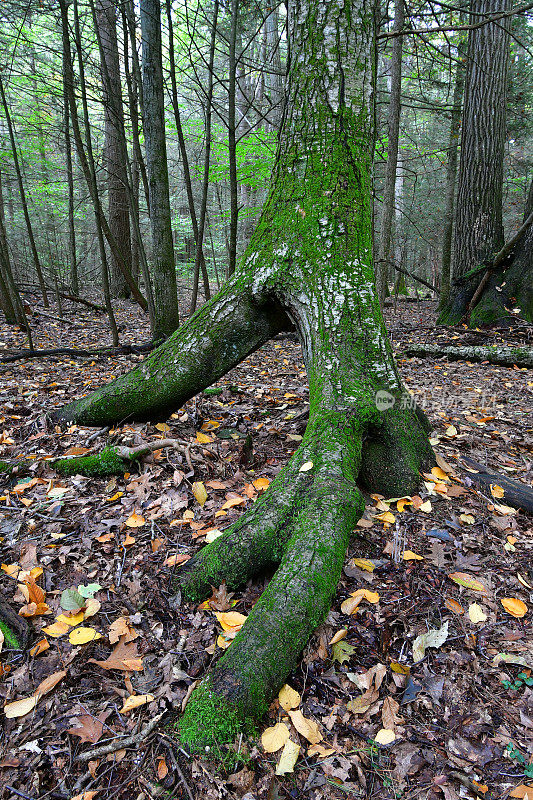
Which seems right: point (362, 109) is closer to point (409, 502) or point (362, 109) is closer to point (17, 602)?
point (409, 502)

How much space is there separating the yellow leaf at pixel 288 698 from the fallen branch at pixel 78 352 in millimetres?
5010

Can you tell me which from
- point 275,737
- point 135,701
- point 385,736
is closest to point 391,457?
point 385,736

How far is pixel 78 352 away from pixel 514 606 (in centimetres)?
559

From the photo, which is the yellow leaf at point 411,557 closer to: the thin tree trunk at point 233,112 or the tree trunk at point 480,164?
the thin tree trunk at point 233,112

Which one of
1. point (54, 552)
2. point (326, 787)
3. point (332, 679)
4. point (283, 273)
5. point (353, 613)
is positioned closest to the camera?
point (326, 787)

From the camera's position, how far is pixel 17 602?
196 centimetres

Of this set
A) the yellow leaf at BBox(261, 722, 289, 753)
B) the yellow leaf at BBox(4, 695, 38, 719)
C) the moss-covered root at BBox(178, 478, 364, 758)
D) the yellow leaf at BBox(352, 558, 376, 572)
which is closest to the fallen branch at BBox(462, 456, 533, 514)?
the yellow leaf at BBox(352, 558, 376, 572)

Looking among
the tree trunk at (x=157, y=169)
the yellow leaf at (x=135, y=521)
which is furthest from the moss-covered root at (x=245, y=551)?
the tree trunk at (x=157, y=169)

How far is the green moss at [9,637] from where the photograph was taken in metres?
1.77

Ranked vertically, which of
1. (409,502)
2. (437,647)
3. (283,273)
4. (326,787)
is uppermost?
(283,273)

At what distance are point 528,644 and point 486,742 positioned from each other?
479 mm

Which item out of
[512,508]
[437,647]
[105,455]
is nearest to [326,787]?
[437,647]

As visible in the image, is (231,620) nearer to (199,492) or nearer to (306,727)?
(306,727)

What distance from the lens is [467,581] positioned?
80.4 inches
